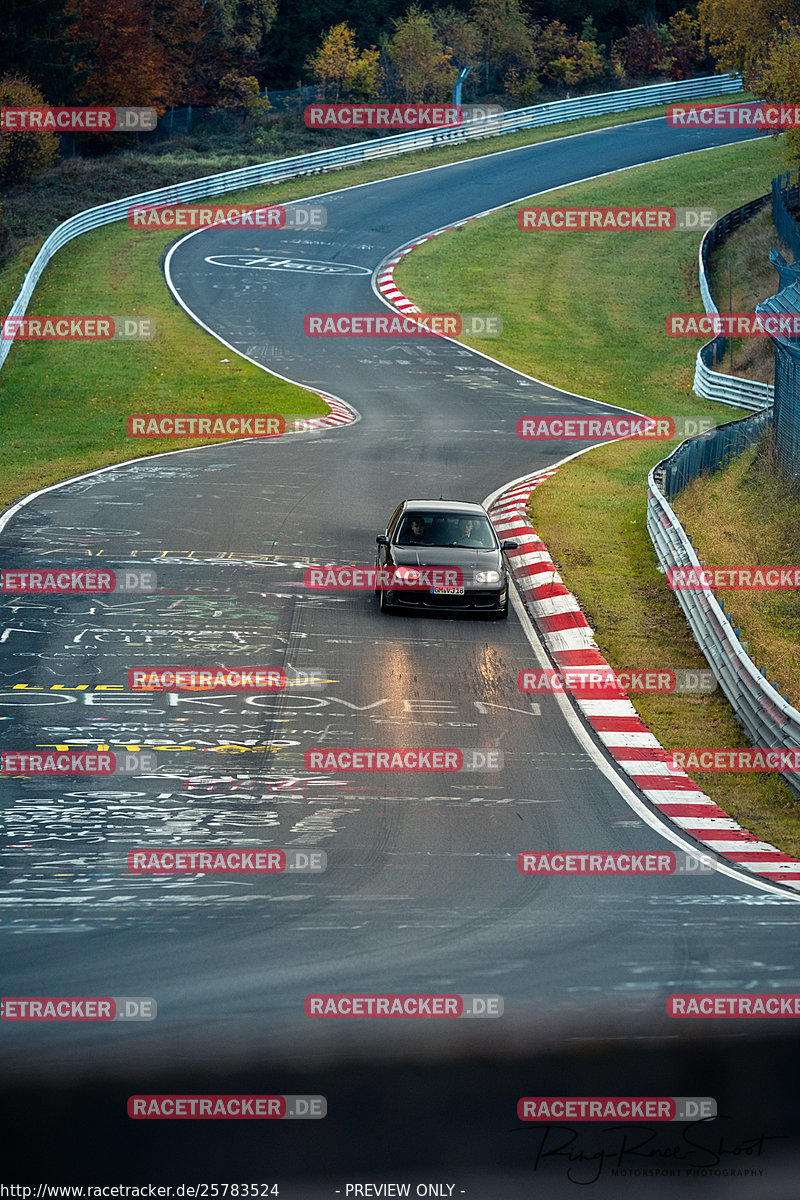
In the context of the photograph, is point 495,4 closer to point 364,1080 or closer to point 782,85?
point 782,85

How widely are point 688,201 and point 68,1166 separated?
54.3 meters

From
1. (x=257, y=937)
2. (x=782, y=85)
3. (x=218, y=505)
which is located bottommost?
(x=218, y=505)

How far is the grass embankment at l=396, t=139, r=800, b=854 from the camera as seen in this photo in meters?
15.0

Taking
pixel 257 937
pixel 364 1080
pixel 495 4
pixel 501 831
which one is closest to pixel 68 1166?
pixel 364 1080

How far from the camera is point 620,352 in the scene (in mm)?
41469

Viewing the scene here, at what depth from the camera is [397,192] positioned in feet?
191

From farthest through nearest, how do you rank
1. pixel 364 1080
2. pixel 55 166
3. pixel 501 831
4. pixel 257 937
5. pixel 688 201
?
pixel 55 166 → pixel 688 201 → pixel 501 831 → pixel 257 937 → pixel 364 1080
